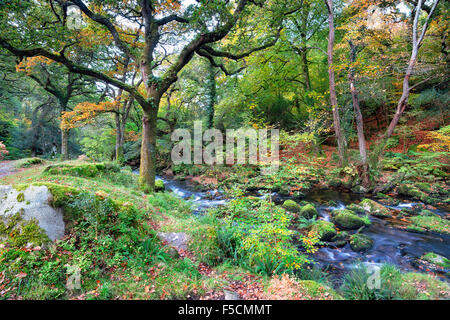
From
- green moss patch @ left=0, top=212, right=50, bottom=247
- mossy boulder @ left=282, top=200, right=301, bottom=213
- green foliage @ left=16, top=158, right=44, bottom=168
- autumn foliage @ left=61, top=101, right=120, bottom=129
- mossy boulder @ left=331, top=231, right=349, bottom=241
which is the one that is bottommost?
mossy boulder @ left=331, top=231, right=349, bottom=241

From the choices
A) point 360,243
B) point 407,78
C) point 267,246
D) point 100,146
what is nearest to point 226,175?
point 360,243

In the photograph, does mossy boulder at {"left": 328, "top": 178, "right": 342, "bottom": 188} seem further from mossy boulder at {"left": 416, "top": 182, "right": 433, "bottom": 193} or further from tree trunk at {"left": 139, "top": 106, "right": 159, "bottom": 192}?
tree trunk at {"left": 139, "top": 106, "right": 159, "bottom": 192}

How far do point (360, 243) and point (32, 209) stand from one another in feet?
22.5

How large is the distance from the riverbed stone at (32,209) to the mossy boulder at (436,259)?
24.1ft

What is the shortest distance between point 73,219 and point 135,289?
159 centimetres

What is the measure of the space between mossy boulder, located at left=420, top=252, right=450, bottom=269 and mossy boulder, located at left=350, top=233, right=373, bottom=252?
1022 millimetres

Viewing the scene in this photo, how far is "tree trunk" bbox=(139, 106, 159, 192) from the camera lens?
7.10 m

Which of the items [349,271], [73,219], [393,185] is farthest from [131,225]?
[393,185]

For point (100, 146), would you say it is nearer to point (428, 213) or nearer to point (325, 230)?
point (325, 230)

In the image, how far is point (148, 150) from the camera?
7.22 meters

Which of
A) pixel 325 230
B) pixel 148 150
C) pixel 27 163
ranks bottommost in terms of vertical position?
pixel 325 230

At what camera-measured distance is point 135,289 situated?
2336 mm

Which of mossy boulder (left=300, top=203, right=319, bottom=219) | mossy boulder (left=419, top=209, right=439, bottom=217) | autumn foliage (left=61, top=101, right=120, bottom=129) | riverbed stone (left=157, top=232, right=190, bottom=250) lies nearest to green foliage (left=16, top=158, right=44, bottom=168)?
autumn foliage (left=61, top=101, right=120, bottom=129)
